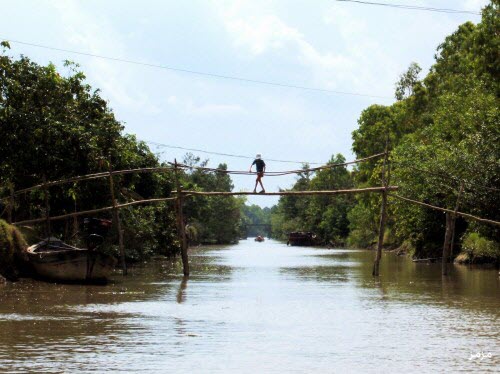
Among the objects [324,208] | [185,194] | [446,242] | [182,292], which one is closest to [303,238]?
[324,208]

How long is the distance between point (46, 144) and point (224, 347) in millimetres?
15469

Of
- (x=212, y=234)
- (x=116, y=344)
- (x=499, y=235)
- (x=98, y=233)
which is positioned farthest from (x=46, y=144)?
(x=212, y=234)

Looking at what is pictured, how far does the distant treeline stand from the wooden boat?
10.9 metres

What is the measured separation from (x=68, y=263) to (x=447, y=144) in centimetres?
2294

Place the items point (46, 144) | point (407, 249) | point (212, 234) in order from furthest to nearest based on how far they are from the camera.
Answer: point (212, 234), point (407, 249), point (46, 144)

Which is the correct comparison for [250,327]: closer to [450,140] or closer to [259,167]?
[259,167]

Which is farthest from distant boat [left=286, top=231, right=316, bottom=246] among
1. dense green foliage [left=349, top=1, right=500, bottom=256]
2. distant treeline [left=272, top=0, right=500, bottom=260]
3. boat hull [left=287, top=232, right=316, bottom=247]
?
dense green foliage [left=349, top=1, right=500, bottom=256]

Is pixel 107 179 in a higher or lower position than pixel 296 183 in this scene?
lower

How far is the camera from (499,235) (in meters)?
36.7

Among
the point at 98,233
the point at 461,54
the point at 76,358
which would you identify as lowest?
the point at 76,358

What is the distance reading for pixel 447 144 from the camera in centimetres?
4338

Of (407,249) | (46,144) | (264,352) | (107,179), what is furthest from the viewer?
(407,249)

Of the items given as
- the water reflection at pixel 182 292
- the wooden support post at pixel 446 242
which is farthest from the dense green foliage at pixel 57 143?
the wooden support post at pixel 446 242

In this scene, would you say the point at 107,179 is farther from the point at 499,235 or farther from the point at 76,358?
the point at 76,358
